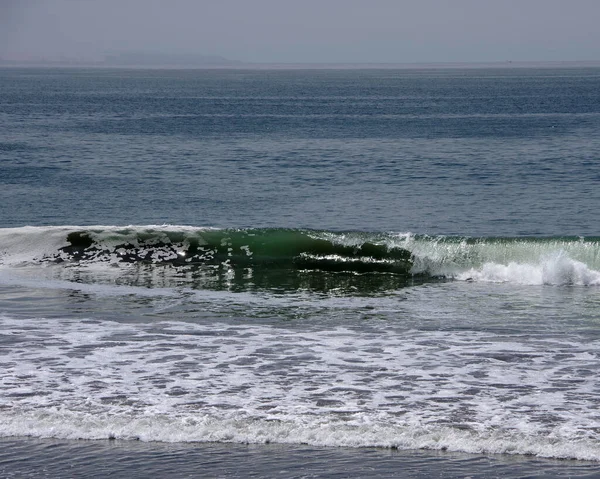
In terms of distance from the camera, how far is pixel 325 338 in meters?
13.8

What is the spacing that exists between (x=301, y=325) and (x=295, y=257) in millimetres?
6797

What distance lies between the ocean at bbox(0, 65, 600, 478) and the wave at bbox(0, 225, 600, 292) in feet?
Result: 0.19

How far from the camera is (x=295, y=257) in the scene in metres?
21.5

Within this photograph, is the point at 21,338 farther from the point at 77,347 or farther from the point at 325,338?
the point at 325,338

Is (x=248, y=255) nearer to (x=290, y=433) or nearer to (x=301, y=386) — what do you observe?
(x=301, y=386)

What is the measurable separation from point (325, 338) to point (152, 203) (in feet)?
69.3

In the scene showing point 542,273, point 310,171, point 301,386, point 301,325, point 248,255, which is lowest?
point 310,171

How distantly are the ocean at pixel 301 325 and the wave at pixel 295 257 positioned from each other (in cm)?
6

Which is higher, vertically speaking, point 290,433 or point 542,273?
point 290,433

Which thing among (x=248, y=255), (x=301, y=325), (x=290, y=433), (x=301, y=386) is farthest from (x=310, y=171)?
(x=290, y=433)

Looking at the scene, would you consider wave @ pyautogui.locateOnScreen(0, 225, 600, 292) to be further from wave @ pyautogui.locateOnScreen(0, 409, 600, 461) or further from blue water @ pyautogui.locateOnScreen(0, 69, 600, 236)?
wave @ pyautogui.locateOnScreen(0, 409, 600, 461)

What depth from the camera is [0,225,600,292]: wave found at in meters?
19.2

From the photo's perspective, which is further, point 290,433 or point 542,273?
point 542,273

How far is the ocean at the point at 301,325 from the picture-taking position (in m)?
9.23
